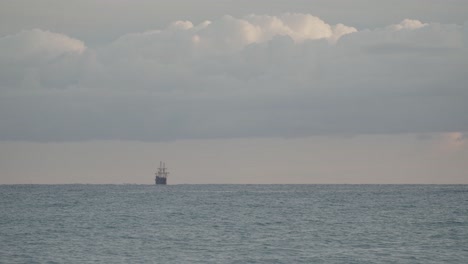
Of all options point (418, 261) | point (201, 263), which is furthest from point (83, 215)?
point (418, 261)

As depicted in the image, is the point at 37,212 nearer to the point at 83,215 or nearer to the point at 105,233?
the point at 83,215

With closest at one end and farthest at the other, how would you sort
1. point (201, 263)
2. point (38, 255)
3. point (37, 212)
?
point (201, 263), point (38, 255), point (37, 212)

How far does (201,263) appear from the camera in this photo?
58719 millimetres

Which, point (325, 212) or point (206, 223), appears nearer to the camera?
point (206, 223)

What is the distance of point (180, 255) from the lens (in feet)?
208

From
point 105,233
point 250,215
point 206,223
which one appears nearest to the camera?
point 105,233

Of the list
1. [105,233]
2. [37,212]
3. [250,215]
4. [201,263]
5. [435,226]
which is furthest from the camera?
[37,212]

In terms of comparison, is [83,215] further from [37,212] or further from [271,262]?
[271,262]

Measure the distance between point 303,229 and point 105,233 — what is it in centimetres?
2208

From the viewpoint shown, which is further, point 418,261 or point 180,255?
point 180,255

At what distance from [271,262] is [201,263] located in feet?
18.2

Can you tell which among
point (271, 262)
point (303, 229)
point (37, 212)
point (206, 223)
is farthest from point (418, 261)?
point (37, 212)

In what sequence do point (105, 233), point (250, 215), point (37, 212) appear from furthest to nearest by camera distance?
point (37, 212) → point (250, 215) → point (105, 233)

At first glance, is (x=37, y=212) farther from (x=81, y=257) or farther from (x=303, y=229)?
(x=81, y=257)
